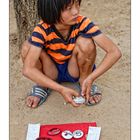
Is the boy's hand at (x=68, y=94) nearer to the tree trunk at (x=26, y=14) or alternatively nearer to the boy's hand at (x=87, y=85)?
the boy's hand at (x=87, y=85)

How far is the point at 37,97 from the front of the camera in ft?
8.47

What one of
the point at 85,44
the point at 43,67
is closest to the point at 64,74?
the point at 43,67

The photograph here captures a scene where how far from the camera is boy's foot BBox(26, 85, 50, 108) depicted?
257cm

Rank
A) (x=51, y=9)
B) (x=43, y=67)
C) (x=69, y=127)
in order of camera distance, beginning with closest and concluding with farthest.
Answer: (x=51, y=9) → (x=69, y=127) → (x=43, y=67)

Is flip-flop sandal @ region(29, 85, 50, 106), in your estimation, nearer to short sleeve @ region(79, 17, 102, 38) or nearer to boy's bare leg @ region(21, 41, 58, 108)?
boy's bare leg @ region(21, 41, 58, 108)

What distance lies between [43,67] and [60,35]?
201 mm

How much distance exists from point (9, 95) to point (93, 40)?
53 centimetres

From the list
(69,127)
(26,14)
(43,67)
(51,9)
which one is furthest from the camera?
(26,14)

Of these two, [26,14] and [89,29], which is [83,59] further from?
[26,14]

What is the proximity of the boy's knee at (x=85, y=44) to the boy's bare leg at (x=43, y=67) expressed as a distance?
176 millimetres

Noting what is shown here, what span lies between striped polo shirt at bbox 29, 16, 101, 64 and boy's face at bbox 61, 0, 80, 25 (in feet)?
0.22

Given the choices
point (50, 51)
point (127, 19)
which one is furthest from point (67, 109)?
point (127, 19)

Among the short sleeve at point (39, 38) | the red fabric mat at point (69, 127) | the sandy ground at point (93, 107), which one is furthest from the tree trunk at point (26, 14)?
the red fabric mat at point (69, 127)

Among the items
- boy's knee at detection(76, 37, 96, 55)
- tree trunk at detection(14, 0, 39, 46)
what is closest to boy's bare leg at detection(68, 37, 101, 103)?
boy's knee at detection(76, 37, 96, 55)
